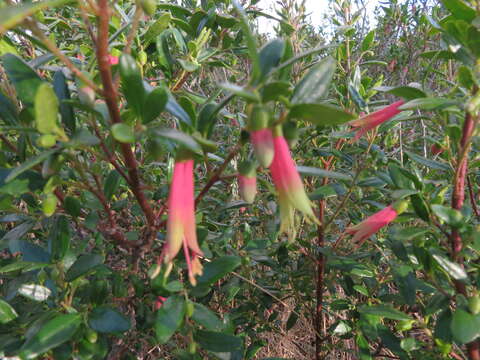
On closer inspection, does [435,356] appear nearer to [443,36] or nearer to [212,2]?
[443,36]

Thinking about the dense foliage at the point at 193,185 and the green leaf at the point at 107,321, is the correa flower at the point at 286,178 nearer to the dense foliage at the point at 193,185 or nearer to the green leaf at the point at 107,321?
the dense foliage at the point at 193,185

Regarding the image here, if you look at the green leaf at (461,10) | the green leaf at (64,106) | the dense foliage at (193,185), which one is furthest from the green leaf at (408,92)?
the green leaf at (64,106)

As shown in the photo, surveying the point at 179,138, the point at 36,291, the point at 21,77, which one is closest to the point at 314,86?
the point at 179,138

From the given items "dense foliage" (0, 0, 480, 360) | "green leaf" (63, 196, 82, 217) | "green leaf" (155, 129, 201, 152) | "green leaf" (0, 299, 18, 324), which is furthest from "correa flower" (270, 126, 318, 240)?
"green leaf" (0, 299, 18, 324)

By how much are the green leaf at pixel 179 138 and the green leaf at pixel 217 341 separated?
0.44 metres

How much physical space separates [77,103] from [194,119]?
0.18 m

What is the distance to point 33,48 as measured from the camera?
1333 mm

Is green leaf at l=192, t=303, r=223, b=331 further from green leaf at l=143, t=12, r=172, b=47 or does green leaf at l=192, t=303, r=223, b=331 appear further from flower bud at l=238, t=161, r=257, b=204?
green leaf at l=143, t=12, r=172, b=47

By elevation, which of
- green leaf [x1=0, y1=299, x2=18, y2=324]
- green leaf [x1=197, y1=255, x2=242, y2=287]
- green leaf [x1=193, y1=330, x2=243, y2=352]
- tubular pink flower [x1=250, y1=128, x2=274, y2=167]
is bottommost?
green leaf [x1=193, y1=330, x2=243, y2=352]

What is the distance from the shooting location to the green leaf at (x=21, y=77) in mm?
593

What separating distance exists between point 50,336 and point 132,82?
411 millimetres

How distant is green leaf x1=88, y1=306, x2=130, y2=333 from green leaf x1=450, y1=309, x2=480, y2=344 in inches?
21.9

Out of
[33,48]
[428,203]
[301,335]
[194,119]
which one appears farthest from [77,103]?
[301,335]

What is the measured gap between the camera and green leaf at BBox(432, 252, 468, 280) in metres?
0.74
